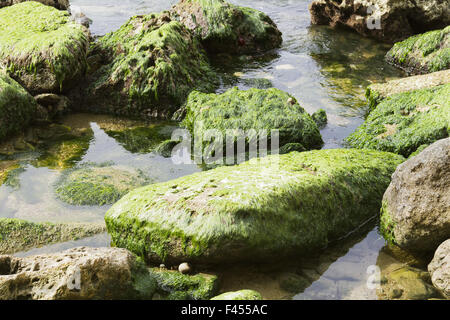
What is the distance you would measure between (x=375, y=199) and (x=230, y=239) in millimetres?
1867

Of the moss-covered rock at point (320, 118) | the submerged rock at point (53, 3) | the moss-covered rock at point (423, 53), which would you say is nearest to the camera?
the moss-covered rock at point (320, 118)

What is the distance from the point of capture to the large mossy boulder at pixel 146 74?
8258 mm

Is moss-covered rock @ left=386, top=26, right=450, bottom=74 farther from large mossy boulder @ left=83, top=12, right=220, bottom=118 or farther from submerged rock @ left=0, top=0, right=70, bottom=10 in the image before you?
submerged rock @ left=0, top=0, right=70, bottom=10

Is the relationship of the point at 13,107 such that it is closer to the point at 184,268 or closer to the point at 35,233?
the point at 35,233

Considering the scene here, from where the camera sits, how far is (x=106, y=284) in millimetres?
4137

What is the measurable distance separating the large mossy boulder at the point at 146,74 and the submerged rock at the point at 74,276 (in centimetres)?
424

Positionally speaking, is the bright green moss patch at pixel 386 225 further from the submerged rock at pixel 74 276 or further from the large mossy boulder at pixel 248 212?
the submerged rock at pixel 74 276

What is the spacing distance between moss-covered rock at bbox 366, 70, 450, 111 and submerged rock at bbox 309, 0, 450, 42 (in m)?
3.16

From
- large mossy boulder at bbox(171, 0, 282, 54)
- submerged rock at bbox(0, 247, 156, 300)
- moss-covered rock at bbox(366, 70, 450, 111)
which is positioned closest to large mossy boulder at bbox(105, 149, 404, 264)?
submerged rock at bbox(0, 247, 156, 300)

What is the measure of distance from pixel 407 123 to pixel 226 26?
485 centimetres

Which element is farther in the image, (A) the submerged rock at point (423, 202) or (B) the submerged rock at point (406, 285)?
(A) the submerged rock at point (423, 202)

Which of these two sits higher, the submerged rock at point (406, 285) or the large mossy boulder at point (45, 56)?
the large mossy boulder at point (45, 56)

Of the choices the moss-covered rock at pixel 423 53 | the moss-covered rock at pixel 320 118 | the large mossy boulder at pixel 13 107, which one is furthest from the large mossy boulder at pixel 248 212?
the moss-covered rock at pixel 423 53
